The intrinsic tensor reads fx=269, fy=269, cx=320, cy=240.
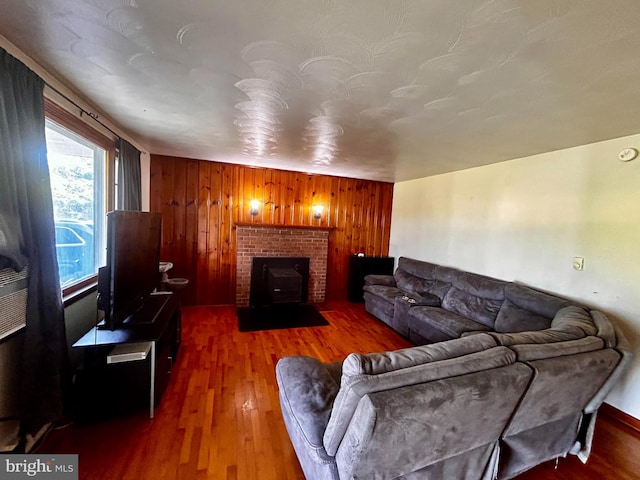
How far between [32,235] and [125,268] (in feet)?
1.71

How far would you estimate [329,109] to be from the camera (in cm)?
196

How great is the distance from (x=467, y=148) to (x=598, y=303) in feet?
5.93

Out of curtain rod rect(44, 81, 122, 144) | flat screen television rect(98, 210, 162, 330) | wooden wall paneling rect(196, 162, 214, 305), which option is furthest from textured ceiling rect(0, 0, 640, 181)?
A: wooden wall paneling rect(196, 162, 214, 305)

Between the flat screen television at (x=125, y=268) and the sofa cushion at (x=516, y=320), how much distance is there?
3.36 m

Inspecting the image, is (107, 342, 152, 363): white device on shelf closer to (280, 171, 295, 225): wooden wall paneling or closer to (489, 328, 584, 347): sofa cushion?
(489, 328, 584, 347): sofa cushion

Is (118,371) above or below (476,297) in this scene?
below

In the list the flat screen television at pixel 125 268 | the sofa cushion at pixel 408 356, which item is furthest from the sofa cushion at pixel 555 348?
the flat screen television at pixel 125 268

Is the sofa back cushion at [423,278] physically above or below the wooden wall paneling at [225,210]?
below

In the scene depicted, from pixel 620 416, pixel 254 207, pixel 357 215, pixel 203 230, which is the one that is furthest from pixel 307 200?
pixel 620 416

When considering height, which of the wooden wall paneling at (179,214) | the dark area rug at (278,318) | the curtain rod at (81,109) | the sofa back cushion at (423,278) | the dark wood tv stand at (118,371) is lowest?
the dark area rug at (278,318)

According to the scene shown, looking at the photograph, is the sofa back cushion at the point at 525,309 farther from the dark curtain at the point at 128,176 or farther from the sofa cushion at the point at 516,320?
the dark curtain at the point at 128,176

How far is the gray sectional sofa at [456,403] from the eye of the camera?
3.47 ft

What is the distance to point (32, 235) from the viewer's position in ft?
4.96

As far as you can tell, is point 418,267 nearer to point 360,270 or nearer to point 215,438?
point 360,270
